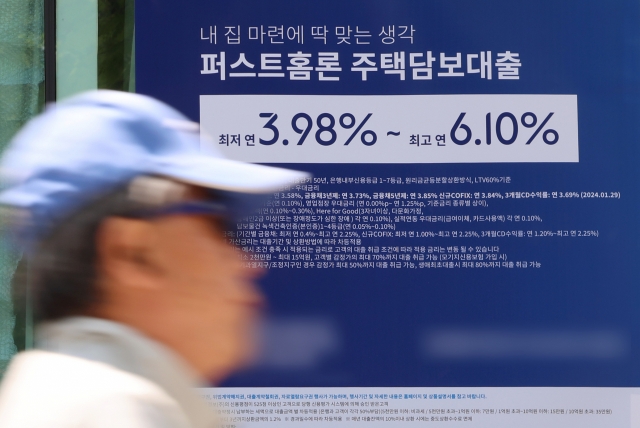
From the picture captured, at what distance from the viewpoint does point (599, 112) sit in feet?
11.2

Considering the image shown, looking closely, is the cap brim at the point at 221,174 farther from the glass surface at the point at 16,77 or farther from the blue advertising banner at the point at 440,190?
the glass surface at the point at 16,77

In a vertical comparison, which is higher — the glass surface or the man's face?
the glass surface

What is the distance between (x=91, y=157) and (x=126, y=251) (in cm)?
12

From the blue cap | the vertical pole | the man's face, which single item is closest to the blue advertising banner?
the vertical pole

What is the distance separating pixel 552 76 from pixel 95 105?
279cm

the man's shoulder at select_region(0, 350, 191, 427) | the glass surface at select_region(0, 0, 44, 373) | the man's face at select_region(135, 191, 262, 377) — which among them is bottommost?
the man's shoulder at select_region(0, 350, 191, 427)

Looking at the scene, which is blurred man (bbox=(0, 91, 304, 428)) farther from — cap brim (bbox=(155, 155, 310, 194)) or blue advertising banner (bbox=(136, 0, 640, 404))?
blue advertising banner (bbox=(136, 0, 640, 404))

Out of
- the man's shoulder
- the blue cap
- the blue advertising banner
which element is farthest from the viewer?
the blue advertising banner

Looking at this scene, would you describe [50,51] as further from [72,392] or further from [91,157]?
[72,392]

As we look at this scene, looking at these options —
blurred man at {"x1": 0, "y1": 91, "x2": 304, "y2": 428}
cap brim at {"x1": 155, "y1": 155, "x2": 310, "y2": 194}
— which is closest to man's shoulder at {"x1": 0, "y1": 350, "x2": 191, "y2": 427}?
blurred man at {"x1": 0, "y1": 91, "x2": 304, "y2": 428}

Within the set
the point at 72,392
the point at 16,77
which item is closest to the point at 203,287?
the point at 72,392

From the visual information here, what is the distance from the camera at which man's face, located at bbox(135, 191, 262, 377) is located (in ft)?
3.22

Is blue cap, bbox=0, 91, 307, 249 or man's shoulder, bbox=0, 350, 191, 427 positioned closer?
man's shoulder, bbox=0, 350, 191, 427

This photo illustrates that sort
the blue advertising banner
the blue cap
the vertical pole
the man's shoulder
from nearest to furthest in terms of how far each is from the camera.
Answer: the man's shoulder < the blue cap < the blue advertising banner < the vertical pole
